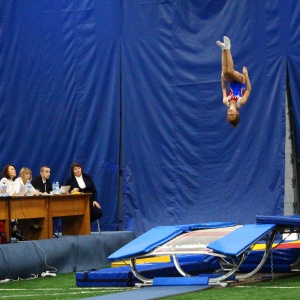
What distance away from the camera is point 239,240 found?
7.72m

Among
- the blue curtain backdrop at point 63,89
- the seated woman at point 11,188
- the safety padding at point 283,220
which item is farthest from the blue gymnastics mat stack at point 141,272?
the blue curtain backdrop at point 63,89

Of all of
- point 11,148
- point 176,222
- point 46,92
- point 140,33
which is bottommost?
point 176,222

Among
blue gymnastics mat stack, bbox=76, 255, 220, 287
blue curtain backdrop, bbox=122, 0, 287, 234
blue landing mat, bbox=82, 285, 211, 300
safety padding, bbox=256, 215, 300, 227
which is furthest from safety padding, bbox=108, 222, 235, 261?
blue curtain backdrop, bbox=122, 0, 287, 234

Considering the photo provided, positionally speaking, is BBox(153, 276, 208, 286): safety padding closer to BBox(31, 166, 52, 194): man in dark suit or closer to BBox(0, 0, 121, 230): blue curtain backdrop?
BBox(31, 166, 52, 194): man in dark suit

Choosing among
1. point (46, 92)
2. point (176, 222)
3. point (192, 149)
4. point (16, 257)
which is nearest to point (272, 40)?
point (192, 149)

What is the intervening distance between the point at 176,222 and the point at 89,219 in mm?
1595

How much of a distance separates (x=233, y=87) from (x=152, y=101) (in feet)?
10.1

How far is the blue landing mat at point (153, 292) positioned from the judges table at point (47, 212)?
2.82 meters

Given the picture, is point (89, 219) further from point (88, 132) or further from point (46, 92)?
point (46, 92)

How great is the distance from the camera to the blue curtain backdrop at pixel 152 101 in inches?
467

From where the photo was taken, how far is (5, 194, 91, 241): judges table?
32.9 feet

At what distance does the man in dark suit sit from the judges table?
0.46 m

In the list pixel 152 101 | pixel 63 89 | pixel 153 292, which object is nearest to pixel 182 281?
pixel 153 292

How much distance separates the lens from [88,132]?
13.0 m
